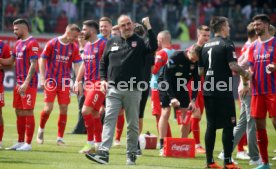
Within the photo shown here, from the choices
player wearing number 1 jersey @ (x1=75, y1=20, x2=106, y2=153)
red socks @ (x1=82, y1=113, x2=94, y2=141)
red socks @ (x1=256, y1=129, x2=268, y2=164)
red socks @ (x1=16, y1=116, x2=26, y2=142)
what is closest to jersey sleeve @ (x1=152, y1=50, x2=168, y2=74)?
player wearing number 1 jersey @ (x1=75, y1=20, x2=106, y2=153)

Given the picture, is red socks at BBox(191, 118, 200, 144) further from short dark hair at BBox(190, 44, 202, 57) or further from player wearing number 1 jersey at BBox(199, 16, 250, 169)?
player wearing number 1 jersey at BBox(199, 16, 250, 169)

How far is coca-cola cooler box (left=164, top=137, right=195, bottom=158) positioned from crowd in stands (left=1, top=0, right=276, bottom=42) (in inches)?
721

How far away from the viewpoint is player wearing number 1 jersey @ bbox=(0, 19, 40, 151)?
14.6 meters

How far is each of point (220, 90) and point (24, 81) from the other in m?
4.07

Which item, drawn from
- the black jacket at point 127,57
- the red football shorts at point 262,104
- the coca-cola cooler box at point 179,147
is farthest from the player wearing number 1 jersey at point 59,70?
the red football shorts at point 262,104

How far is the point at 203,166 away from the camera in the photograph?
12.8m

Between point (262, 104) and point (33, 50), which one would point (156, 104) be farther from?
point (262, 104)

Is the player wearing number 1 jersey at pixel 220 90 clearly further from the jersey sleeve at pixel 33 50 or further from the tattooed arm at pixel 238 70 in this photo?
the jersey sleeve at pixel 33 50

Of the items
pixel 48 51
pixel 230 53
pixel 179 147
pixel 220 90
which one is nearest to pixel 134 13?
pixel 48 51

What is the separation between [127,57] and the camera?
41.1 ft

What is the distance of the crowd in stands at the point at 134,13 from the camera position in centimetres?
3194

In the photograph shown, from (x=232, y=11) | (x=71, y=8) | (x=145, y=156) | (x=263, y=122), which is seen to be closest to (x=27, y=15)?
(x=71, y=8)

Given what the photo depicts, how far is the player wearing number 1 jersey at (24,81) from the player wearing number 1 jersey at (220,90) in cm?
366

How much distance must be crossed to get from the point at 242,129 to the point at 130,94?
2360 millimetres
